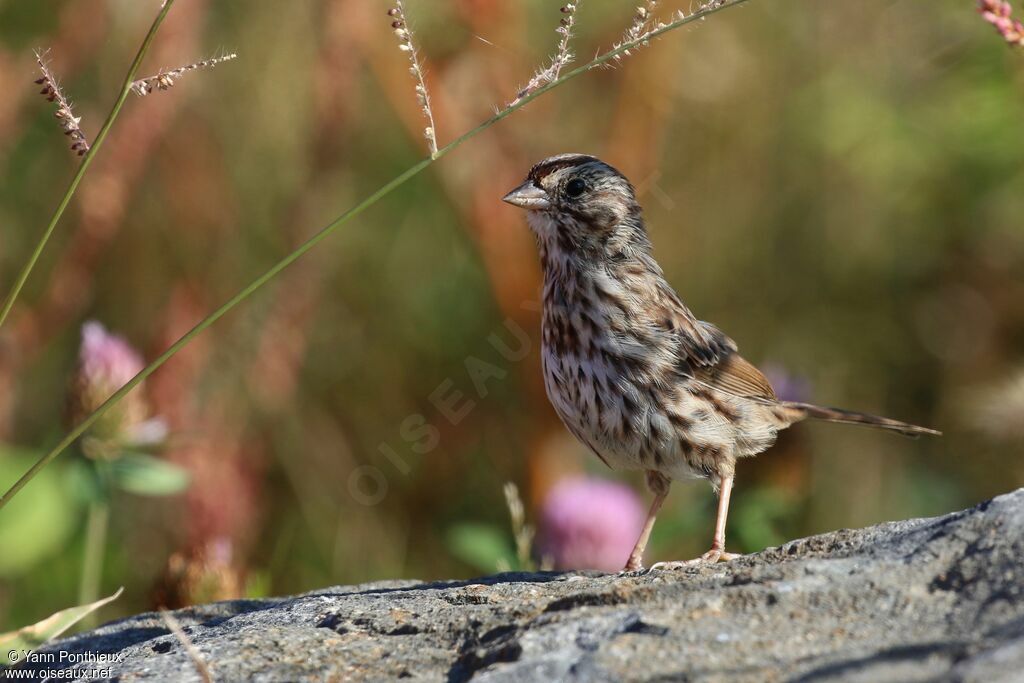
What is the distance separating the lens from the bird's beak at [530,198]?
13.5 feet

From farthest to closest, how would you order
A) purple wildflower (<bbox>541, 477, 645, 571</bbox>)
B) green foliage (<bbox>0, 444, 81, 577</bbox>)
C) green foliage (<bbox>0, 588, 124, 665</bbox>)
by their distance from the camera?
purple wildflower (<bbox>541, 477, 645, 571</bbox>), green foliage (<bbox>0, 444, 81, 577</bbox>), green foliage (<bbox>0, 588, 124, 665</bbox>)

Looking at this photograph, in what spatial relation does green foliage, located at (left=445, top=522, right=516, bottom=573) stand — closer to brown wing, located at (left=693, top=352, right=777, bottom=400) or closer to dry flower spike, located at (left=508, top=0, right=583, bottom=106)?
brown wing, located at (left=693, top=352, right=777, bottom=400)

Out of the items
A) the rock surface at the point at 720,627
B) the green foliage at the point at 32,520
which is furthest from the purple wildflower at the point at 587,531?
the rock surface at the point at 720,627

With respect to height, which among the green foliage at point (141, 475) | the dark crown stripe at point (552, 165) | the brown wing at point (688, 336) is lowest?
the green foliage at point (141, 475)

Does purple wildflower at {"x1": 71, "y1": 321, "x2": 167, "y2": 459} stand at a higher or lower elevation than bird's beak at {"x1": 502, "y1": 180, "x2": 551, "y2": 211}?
lower

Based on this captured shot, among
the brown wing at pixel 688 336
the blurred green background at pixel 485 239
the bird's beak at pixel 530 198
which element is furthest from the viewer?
the blurred green background at pixel 485 239

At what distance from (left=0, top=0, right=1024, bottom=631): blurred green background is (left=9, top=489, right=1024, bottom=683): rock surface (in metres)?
3.04

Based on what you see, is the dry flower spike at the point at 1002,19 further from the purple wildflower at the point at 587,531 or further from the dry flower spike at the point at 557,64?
the purple wildflower at the point at 587,531

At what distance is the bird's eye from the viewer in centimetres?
421

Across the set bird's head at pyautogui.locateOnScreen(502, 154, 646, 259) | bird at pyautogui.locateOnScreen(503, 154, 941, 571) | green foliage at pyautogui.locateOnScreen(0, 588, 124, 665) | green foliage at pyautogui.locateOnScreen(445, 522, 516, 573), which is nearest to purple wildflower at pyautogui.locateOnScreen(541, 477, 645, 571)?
green foliage at pyautogui.locateOnScreen(445, 522, 516, 573)

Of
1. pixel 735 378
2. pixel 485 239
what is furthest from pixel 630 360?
pixel 485 239

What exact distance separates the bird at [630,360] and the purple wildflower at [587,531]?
0.71 meters

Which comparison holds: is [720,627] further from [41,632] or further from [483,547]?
[483,547]

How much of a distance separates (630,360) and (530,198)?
663 mm
